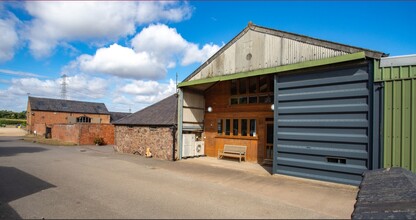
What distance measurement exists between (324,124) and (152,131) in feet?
32.7

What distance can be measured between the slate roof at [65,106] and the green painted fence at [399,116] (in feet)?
174

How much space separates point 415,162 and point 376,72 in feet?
8.76

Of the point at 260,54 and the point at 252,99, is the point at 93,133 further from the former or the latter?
the point at 260,54

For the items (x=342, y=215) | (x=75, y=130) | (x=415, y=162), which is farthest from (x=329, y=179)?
(x=75, y=130)

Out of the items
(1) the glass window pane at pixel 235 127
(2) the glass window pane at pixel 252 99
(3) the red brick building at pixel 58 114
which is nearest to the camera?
(2) the glass window pane at pixel 252 99

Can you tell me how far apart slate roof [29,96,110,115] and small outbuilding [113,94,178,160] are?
37931 mm

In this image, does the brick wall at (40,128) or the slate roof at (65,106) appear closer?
the brick wall at (40,128)

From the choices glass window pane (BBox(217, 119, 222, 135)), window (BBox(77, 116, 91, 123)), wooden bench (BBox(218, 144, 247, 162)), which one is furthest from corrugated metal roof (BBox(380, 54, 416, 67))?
window (BBox(77, 116, 91, 123))

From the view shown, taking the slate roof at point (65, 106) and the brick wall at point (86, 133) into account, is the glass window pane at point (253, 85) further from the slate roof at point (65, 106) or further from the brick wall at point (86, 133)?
the slate roof at point (65, 106)

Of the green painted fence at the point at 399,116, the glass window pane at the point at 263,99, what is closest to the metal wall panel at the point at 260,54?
the green painted fence at the point at 399,116

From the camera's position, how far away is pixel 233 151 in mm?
14492

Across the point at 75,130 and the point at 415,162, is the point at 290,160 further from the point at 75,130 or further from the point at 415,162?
the point at 75,130

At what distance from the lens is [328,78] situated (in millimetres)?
9234

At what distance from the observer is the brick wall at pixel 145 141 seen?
595 inches
